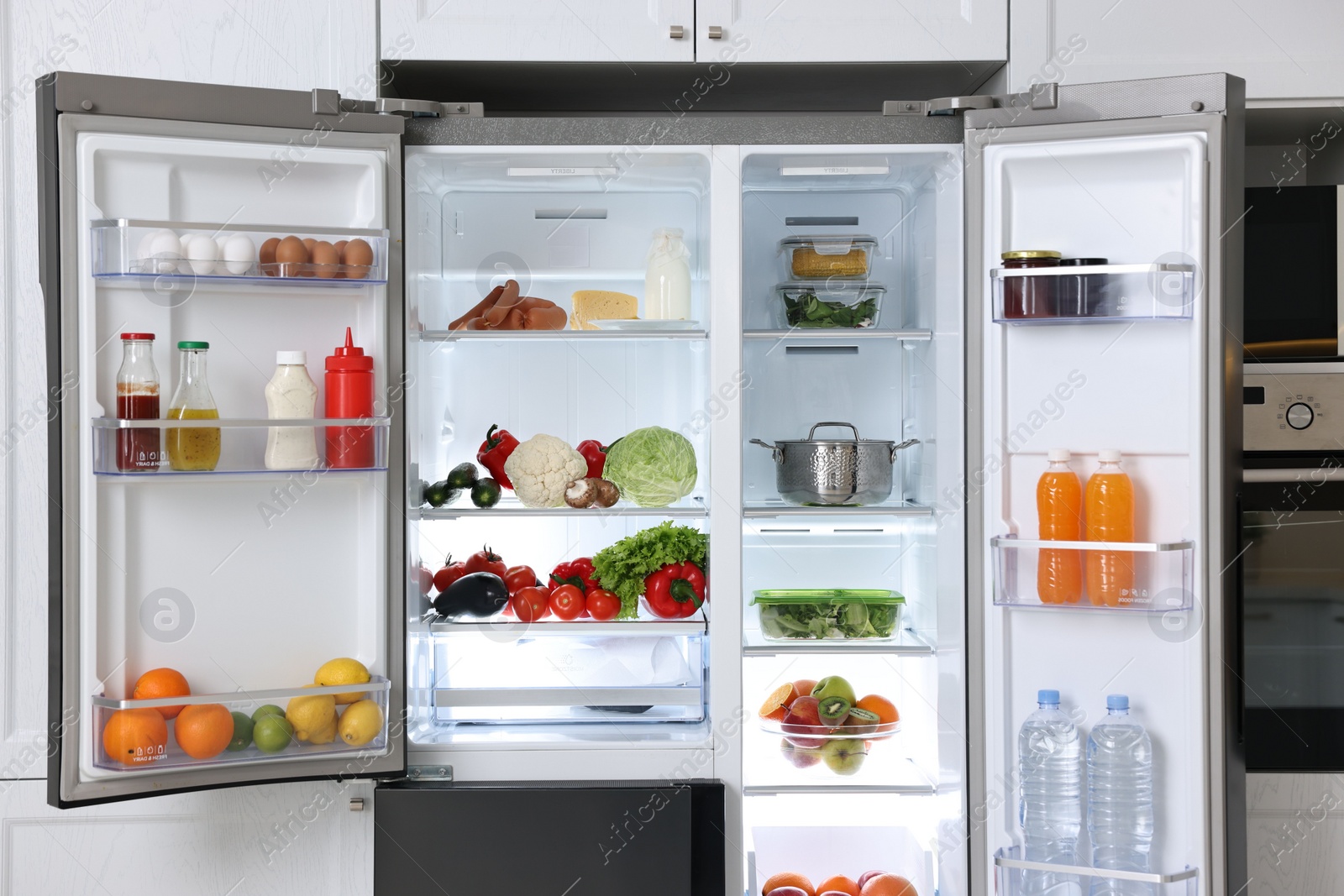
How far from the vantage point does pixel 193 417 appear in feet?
4.99

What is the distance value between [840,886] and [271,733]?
47.9 inches

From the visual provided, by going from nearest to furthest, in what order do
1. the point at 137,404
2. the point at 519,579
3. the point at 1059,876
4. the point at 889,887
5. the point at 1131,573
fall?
the point at 137,404
the point at 1131,573
the point at 1059,876
the point at 889,887
the point at 519,579

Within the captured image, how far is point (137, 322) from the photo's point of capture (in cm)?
158

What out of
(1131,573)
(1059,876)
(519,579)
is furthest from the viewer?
Answer: (519,579)

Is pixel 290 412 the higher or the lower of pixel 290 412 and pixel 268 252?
the lower

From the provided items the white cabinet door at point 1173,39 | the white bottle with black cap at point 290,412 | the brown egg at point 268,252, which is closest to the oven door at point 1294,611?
the white cabinet door at point 1173,39

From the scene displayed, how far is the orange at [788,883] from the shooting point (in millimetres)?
1878

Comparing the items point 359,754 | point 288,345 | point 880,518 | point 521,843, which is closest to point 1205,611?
point 880,518

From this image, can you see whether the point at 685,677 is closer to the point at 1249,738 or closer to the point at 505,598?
the point at 505,598

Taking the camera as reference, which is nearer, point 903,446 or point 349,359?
point 349,359

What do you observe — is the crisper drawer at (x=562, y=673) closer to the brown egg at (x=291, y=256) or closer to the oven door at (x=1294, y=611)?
the brown egg at (x=291, y=256)

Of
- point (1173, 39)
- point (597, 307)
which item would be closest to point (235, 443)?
point (597, 307)

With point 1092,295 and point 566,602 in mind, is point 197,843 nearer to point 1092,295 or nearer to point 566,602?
point 566,602

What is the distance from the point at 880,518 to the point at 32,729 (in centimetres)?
190
